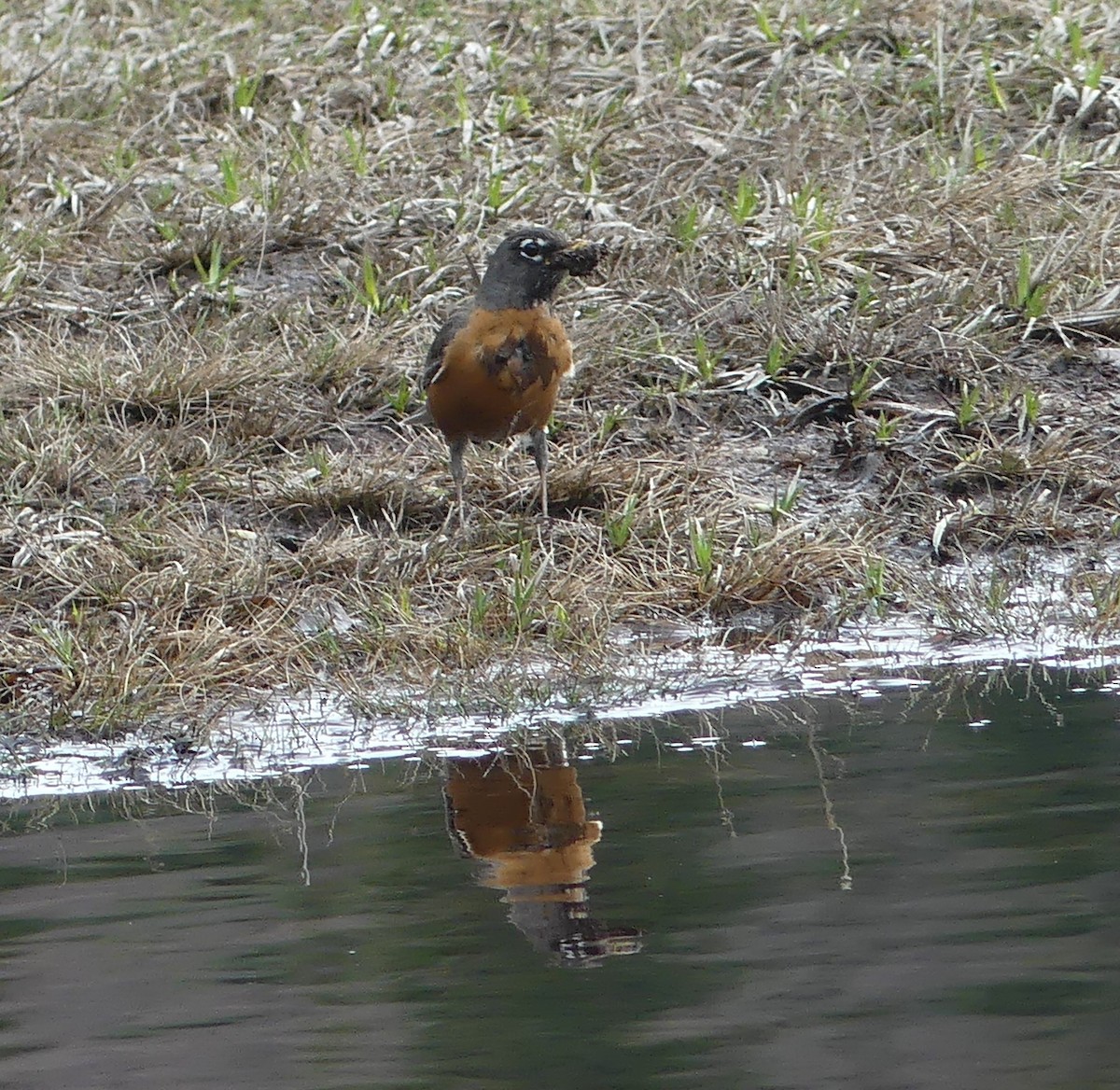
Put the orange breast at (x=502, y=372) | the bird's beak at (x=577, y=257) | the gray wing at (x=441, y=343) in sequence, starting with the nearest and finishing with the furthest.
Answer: the orange breast at (x=502, y=372) → the gray wing at (x=441, y=343) → the bird's beak at (x=577, y=257)

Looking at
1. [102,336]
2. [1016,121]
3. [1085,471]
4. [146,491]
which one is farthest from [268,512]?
[1016,121]

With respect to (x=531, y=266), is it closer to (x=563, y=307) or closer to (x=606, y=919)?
(x=563, y=307)

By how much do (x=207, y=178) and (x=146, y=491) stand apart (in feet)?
9.65

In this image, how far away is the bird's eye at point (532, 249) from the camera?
306 inches

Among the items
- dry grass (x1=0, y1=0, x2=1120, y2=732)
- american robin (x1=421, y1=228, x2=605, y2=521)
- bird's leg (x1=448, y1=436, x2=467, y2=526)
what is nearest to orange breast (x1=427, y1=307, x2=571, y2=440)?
american robin (x1=421, y1=228, x2=605, y2=521)

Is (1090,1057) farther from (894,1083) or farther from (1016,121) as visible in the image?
(1016,121)

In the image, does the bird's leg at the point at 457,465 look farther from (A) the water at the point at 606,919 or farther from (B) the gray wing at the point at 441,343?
(A) the water at the point at 606,919

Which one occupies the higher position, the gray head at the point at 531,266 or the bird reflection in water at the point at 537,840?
the gray head at the point at 531,266

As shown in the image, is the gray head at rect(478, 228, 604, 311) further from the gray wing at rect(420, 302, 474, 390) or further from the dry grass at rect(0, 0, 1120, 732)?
the dry grass at rect(0, 0, 1120, 732)

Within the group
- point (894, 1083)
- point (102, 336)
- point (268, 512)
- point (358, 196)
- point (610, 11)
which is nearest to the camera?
point (894, 1083)

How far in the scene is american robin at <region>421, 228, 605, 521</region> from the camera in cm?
749

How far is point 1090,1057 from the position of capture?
3.19 meters

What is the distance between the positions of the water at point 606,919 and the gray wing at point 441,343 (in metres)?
2.39

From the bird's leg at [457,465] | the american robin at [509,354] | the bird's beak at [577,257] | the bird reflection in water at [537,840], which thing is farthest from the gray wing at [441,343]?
the bird reflection in water at [537,840]
